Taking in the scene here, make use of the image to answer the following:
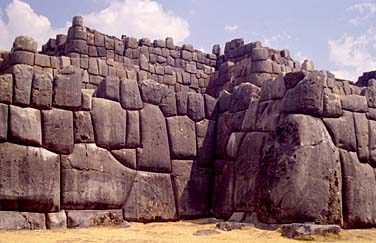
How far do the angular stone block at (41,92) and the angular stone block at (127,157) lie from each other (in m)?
1.71

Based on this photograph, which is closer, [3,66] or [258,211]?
[258,211]

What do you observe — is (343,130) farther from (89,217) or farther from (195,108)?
(89,217)

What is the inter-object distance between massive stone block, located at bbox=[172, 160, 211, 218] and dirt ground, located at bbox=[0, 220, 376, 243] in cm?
141

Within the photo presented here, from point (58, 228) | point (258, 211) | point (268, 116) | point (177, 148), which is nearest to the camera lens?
point (58, 228)

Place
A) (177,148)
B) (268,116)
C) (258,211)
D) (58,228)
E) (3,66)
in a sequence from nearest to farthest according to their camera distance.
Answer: (58,228) → (258,211) → (268,116) → (177,148) → (3,66)

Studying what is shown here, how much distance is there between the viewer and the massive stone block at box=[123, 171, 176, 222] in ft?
32.5

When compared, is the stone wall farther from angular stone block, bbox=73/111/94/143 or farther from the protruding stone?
the protruding stone

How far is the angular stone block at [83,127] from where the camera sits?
9438mm

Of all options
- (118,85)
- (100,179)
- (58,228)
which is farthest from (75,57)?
(58,228)

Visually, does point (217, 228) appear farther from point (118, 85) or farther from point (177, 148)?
point (118, 85)

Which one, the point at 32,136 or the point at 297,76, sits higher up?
the point at 297,76

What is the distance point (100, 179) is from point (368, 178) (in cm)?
547

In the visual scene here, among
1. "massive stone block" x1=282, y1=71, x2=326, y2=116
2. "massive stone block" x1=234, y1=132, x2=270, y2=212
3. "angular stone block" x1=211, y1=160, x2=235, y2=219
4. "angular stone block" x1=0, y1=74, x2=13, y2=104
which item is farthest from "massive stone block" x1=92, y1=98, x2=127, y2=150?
"massive stone block" x1=282, y1=71, x2=326, y2=116

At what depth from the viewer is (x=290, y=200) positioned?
887 centimetres
